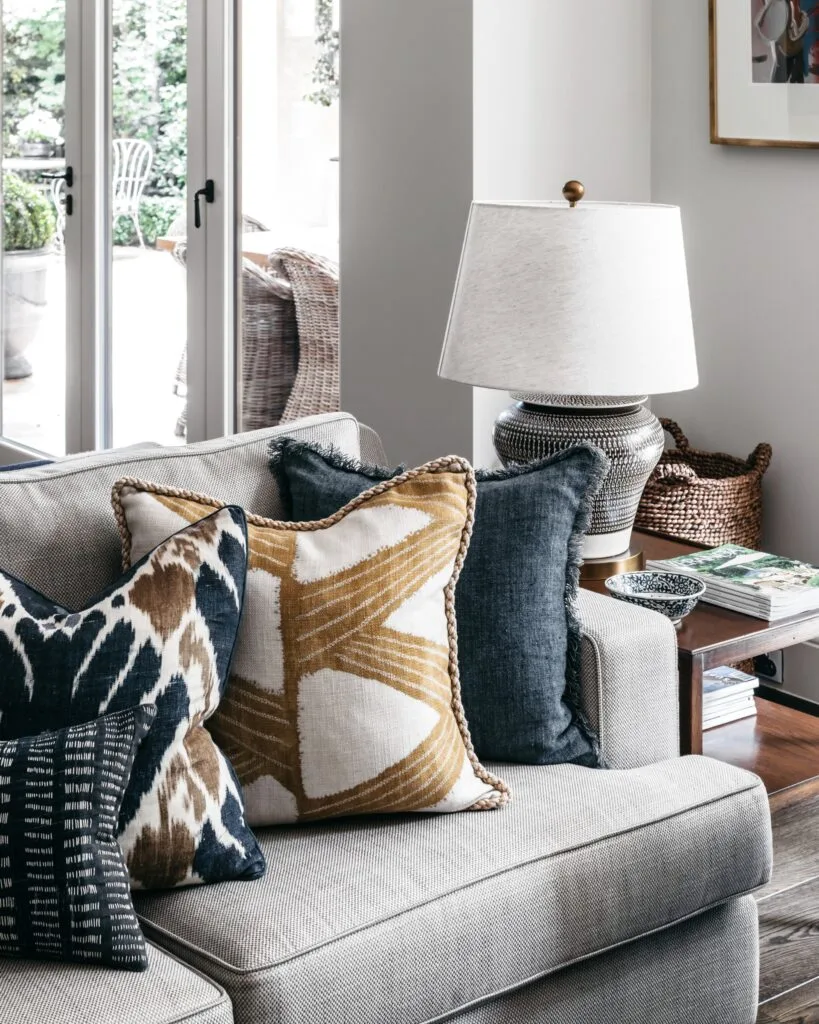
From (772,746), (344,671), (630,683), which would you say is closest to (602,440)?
(630,683)

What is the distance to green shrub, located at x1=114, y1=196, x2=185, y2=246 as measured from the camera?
4629 millimetres

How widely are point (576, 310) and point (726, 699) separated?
0.84 metres

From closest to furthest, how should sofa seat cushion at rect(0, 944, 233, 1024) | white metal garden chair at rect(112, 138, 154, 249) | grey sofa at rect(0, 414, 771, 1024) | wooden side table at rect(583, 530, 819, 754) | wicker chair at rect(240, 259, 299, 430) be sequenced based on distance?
sofa seat cushion at rect(0, 944, 233, 1024) → grey sofa at rect(0, 414, 771, 1024) → wooden side table at rect(583, 530, 819, 754) → wicker chair at rect(240, 259, 299, 430) → white metal garden chair at rect(112, 138, 154, 249)

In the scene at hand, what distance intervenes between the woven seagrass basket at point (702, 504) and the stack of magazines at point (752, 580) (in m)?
0.75

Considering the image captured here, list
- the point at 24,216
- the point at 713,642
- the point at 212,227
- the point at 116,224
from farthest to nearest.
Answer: the point at 24,216, the point at 116,224, the point at 212,227, the point at 713,642

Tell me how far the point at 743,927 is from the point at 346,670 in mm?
690

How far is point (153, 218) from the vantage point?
4715mm

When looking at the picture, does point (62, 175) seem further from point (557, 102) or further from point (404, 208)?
point (557, 102)

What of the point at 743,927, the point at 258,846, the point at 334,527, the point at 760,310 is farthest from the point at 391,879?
the point at 760,310

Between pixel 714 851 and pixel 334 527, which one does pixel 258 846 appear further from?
pixel 714 851

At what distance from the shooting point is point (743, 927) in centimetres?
192

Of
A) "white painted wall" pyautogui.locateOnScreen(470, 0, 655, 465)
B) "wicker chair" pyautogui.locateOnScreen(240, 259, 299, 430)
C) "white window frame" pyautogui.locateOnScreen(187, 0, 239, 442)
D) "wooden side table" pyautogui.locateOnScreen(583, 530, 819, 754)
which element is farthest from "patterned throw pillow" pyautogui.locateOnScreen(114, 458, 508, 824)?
"white window frame" pyautogui.locateOnScreen(187, 0, 239, 442)

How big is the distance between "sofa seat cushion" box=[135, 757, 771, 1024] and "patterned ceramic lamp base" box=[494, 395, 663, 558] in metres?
0.58

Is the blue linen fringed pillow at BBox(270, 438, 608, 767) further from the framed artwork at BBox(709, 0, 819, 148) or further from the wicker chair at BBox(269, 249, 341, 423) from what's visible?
the wicker chair at BBox(269, 249, 341, 423)
